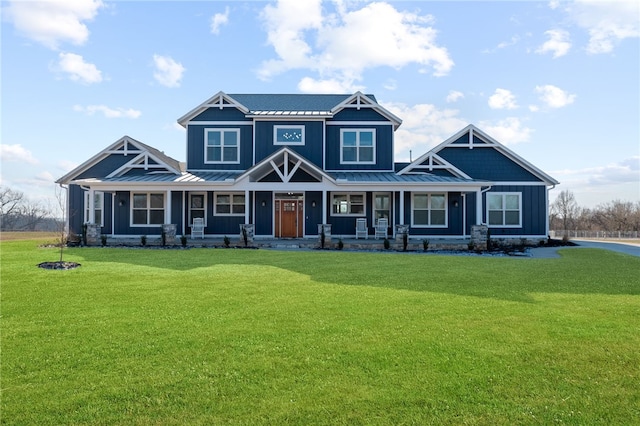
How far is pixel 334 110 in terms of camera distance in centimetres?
2030

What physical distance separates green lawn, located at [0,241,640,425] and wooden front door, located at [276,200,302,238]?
11656 millimetres

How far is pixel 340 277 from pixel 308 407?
5965 mm

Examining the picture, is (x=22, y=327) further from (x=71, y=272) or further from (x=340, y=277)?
(x=340, y=277)

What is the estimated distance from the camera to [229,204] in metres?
20.2

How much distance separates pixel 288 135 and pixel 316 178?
126 inches

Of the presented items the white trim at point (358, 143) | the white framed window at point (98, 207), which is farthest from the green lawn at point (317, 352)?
the white framed window at point (98, 207)

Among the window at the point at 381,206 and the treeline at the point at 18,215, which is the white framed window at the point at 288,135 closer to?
the window at the point at 381,206

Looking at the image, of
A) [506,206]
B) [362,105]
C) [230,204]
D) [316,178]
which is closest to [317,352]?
[316,178]

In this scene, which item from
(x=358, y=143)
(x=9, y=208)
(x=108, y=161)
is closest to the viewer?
(x=358, y=143)

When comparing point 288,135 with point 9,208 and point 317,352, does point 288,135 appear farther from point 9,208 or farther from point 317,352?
point 9,208

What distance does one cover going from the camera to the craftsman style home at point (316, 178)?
65.2ft

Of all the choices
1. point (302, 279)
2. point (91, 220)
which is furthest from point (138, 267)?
point (91, 220)

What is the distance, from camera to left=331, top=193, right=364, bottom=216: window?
19922mm

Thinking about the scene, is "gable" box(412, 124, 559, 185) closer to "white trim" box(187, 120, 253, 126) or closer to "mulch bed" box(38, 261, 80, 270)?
"white trim" box(187, 120, 253, 126)
